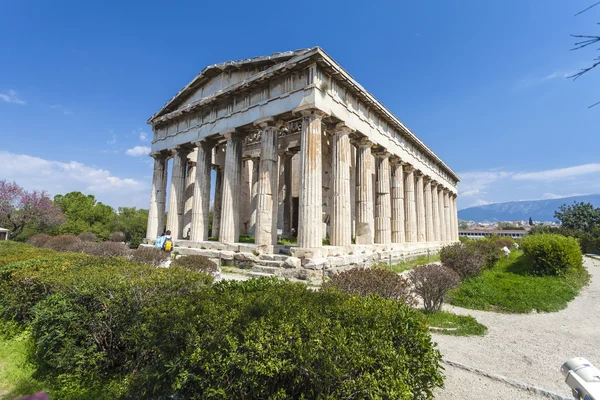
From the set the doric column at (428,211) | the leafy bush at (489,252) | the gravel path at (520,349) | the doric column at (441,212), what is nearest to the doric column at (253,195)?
the leafy bush at (489,252)

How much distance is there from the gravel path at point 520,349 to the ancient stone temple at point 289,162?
6072mm

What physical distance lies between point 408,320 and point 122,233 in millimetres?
34058

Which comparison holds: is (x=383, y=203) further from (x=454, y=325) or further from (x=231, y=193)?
(x=454, y=325)

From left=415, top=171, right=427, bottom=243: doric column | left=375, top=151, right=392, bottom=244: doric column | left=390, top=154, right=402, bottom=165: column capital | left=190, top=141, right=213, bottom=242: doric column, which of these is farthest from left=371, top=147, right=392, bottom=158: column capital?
left=190, top=141, right=213, bottom=242: doric column

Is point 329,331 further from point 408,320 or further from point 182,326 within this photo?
point 182,326

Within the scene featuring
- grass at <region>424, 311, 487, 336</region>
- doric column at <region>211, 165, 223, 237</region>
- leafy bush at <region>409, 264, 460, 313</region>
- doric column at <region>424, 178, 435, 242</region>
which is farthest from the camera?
doric column at <region>424, 178, 435, 242</region>

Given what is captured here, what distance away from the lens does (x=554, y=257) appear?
14391 millimetres

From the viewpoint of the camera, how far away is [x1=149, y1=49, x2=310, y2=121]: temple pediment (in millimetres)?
14830

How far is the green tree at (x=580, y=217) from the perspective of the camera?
51469 mm

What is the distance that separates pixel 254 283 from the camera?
5.05m

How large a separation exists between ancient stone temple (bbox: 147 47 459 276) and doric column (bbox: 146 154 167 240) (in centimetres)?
8

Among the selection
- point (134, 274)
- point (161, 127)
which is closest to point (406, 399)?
point (134, 274)

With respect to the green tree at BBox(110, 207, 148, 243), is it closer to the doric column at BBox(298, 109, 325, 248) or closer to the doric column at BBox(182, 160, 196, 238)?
the doric column at BBox(182, 160, 196, 238)

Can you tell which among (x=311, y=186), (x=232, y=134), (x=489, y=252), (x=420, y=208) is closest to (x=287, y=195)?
(x=232, y=134)
